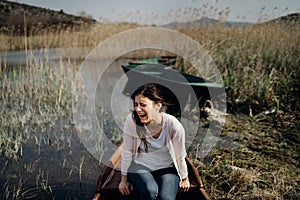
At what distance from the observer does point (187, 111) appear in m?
5.08

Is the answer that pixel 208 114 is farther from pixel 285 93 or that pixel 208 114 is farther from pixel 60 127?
pixel 60 127

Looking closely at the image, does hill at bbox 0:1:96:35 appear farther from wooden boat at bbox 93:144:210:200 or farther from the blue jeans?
the blue jeans

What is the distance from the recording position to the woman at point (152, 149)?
76.4 inches

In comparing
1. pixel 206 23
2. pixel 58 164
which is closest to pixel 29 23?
pixel 206 23

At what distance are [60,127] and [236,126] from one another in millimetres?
2869

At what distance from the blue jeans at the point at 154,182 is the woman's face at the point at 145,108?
0.39m

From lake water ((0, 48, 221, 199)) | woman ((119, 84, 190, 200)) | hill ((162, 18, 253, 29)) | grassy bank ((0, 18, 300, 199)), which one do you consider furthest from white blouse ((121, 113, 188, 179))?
hill ((162, 18, 253, 29))

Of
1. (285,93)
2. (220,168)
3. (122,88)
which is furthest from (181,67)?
(220,168)

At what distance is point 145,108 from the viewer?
1937 mm

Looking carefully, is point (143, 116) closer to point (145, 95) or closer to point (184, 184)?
point (145, 95)

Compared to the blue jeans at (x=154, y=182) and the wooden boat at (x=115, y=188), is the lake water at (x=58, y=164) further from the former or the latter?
the blue jeans at (x=154, y=182)

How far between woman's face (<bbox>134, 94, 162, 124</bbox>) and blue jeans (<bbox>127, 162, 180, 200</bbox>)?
391 mm

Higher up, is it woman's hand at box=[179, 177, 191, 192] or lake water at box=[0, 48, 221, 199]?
woman's hand at box=[179, 177, 191, 192]

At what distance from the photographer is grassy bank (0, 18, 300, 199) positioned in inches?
109
